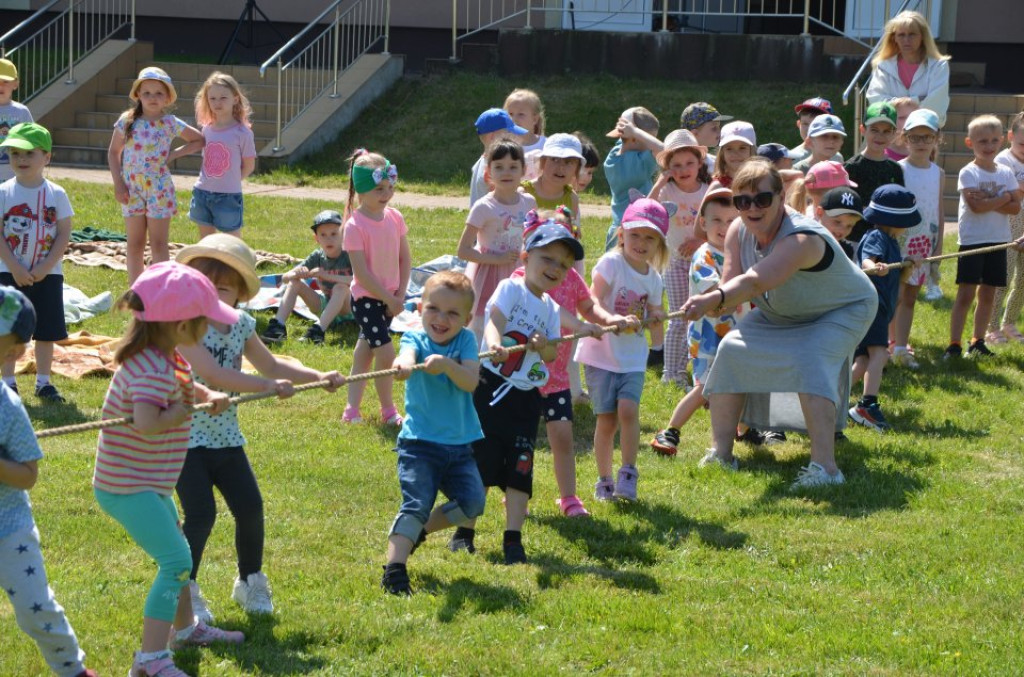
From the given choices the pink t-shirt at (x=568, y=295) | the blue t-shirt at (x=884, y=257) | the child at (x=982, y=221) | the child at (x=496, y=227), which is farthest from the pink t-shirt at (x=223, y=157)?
the child at (x=982, y=221)

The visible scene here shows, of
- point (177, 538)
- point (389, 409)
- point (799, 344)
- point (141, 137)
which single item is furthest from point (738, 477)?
point (141, 137)

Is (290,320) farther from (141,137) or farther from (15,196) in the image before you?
(15,196)

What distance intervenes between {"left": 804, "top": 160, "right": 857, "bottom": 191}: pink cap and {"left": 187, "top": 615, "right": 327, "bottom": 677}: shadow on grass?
16.1ft

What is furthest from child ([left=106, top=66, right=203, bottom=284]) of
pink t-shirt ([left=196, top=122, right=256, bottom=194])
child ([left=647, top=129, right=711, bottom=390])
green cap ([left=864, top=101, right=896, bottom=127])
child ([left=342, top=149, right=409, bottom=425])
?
green cap ([left=864, top=101, right=896, bottom=127])

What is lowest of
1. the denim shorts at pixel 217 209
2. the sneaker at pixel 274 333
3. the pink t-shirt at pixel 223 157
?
the sneaker at pixel 274 333

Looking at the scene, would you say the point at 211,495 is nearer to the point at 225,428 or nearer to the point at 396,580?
the point at 225,428

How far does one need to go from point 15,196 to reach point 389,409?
8.87 feet

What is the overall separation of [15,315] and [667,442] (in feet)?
15.6

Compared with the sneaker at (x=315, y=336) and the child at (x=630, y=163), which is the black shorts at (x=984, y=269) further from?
the sneaker at (x=315, y=336)

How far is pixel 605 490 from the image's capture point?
24.1 ft

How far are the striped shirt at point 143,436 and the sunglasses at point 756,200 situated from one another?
333cm

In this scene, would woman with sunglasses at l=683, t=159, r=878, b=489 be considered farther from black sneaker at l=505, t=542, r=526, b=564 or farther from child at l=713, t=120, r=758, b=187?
child at l=713, t=120, r=758, b=187

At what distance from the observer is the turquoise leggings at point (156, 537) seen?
4.87 metres

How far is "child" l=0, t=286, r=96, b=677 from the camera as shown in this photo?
4.39m
